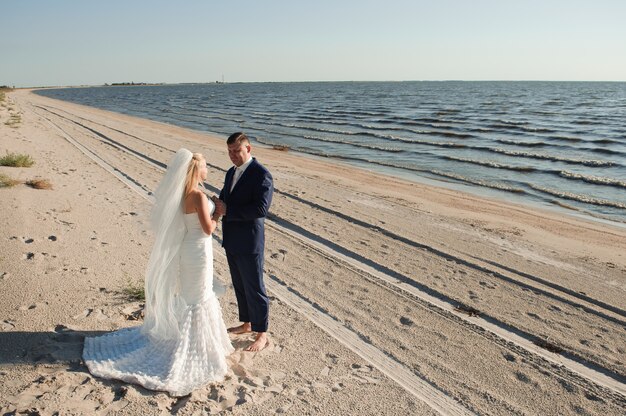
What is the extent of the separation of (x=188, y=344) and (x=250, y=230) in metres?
1.08

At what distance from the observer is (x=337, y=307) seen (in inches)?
225

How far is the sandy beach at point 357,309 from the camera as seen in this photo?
399 centimetres

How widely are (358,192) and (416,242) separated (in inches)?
177

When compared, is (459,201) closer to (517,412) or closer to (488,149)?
(517,412)

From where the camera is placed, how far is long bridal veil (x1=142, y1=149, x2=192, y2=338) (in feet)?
12.7

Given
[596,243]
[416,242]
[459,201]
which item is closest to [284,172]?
[459,201]

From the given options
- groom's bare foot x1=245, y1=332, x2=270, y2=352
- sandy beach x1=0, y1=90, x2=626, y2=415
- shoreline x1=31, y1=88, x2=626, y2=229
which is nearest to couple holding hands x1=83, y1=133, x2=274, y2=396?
sandy beach x1=0, y1=90, x2=626, y2=415

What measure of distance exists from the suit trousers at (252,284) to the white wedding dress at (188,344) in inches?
15.6

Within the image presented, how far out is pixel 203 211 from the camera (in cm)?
395

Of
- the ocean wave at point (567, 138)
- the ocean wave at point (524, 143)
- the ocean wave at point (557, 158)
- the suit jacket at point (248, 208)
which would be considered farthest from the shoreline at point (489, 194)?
the ocean wave at point (567, 138)

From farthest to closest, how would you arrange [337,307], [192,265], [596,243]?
[596,243], [337,307], [192,265]

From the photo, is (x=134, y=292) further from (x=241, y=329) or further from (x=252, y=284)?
(x=252, y=284)

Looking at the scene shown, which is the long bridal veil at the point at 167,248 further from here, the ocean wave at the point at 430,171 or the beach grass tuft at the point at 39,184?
the ocean wave at the point at 430,171

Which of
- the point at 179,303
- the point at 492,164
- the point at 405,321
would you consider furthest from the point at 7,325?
the point at 492,164
